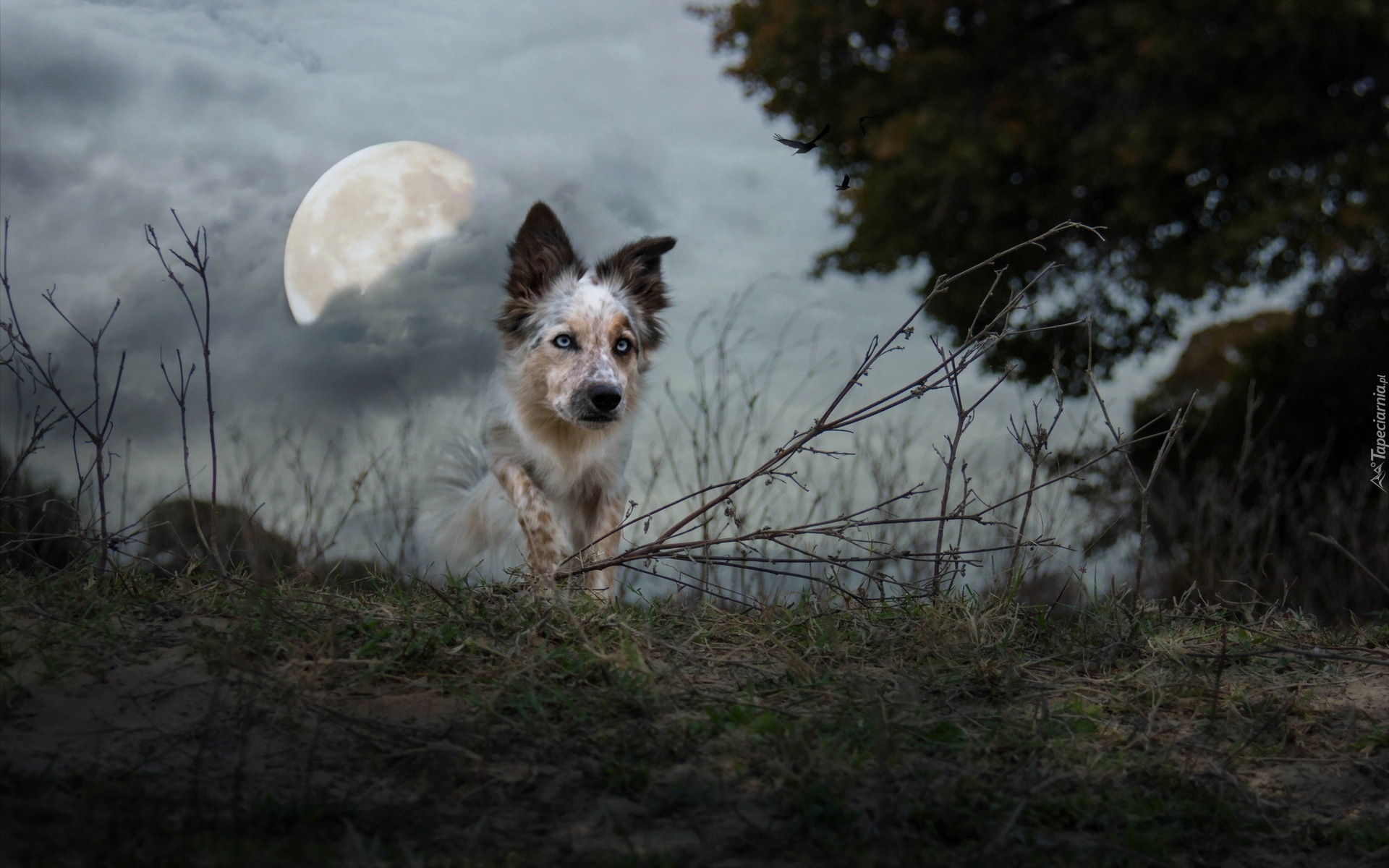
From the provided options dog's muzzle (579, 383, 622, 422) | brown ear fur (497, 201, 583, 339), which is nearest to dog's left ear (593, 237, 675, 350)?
brown ear fur (497, 201, 583, 339)

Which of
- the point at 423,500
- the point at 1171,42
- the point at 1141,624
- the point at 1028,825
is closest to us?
the point at 1028,825

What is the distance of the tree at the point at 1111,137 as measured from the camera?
1113 centimetres

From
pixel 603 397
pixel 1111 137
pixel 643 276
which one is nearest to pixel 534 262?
A: pixel 643 276

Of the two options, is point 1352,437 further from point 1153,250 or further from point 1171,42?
point 1171,42

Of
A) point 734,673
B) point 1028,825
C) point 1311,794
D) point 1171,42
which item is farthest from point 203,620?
point 1171,42

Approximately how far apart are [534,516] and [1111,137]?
9.10m

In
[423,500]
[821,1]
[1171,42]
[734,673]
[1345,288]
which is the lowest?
[734,673]

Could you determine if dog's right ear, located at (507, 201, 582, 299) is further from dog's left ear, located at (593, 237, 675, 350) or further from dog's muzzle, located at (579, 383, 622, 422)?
dog's muzzle, located at (579, 383, 622, 422)

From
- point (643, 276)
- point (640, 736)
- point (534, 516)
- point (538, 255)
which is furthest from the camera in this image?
point (643, 276)

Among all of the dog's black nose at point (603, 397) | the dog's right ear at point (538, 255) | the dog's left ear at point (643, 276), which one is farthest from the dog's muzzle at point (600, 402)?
the dog's right ear at point (538, 255)

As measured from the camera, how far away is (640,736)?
265 cm

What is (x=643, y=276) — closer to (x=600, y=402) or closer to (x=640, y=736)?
(x=600, y=402)

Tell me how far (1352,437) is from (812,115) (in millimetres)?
7386

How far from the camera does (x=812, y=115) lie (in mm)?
13953
